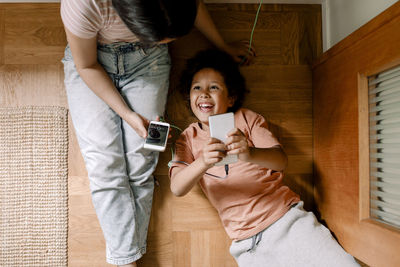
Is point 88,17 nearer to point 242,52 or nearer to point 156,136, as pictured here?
point 156,136

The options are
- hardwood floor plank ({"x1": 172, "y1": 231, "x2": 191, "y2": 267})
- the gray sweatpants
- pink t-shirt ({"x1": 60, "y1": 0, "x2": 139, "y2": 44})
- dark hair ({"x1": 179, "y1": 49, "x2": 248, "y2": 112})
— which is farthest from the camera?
hardwood floor plank ({"x1": 172, "y1": 231, "x2": 191, "y2": 267})

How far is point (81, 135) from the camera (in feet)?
2.95

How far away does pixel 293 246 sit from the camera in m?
0.82

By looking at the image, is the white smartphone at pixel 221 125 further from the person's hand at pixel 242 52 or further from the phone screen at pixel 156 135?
the person's hand at pixel 242 52

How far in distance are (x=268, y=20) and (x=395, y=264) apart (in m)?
0.86

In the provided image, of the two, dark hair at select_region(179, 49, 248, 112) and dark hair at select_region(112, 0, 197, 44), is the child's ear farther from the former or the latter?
dark hair at select_region(112, 0, 197, 44)

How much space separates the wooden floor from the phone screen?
0.59ft

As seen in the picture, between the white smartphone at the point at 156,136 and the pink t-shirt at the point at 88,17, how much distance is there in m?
0.30

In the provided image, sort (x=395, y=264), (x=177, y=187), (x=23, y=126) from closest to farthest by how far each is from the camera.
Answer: (x=395, y=264) < (x=177, y=187) < (x=23, y=126)

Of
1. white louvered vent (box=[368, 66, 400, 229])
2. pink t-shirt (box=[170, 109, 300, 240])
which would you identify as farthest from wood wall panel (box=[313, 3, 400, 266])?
pink t-shirt (box=[170, 109, 300, 240])

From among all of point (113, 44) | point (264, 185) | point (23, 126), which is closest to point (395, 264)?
point (264, 185)

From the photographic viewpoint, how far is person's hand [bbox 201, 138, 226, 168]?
691mm

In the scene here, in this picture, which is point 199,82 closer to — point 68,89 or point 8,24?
point 68,89

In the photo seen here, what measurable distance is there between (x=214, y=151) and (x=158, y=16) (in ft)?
1.11
